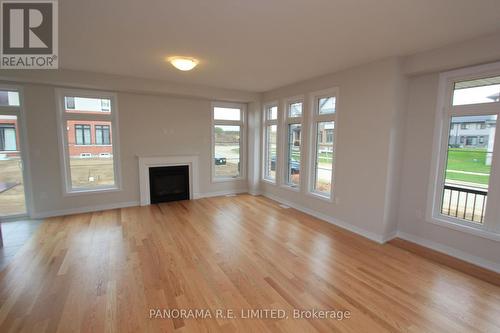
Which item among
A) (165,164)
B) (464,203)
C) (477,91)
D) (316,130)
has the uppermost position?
Answer: (477,91)

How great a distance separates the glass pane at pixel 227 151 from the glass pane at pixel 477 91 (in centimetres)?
453

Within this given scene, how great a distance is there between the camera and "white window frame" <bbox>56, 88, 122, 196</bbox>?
438 centimetres

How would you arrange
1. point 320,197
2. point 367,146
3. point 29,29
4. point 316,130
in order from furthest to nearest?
point 316,130 < point 320,197 < point 367,146 < point 29,29

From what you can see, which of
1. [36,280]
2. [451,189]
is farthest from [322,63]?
[36,280]

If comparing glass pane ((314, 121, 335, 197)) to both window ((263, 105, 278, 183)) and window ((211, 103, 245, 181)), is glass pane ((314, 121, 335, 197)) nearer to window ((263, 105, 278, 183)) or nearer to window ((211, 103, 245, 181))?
window ((263, 105, 278, 183))

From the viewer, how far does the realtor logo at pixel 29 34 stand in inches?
87.4

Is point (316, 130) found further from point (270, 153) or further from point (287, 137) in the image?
point (270, 153)

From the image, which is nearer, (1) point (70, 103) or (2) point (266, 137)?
(1) point (70, 103)

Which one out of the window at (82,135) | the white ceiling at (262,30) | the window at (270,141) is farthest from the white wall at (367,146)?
the window at (82,135)

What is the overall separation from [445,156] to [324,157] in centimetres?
182

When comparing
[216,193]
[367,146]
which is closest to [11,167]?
[216,193]

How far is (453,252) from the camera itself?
10.1 feet

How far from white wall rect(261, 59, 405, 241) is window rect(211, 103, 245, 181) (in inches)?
100

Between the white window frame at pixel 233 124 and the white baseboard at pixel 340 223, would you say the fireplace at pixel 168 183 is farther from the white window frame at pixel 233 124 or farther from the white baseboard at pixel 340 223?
the white baseboard at pixel 340 223
